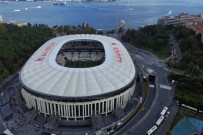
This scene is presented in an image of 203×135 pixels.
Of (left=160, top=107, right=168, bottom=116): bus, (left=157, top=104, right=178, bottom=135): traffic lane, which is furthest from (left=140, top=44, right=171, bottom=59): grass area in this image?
(left=160, top=107, right=168, bottom=116): bus

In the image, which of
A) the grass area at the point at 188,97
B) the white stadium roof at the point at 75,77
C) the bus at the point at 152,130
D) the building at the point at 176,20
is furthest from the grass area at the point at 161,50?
the bus at the point at 152,130

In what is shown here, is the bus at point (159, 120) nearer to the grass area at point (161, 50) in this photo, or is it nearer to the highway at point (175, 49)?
the highway at point (175, 49)

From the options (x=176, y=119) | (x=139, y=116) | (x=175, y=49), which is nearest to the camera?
(x=176, y=119)

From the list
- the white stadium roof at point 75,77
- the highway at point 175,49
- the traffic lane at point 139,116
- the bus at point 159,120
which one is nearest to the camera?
the traffic lane at point 139,116

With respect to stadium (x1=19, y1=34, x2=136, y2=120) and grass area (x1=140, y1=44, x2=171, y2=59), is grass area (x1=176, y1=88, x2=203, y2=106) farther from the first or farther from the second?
grass area (x1=140, y1=44, x2=171, y2=59)

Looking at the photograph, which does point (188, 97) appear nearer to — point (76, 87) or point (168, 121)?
Answer: point (168, 121)

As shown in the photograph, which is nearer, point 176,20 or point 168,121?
point 168,121

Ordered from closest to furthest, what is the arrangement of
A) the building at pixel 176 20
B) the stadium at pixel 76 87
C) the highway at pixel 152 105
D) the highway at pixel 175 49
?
the highway at pixel 152 105
the stadium at pixel 76 87
the highway at pixel 175 49
the building at pixel 176 20

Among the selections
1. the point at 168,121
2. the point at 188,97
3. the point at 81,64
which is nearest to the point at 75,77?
the point at 168,121

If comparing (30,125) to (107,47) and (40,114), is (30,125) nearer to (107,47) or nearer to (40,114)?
(40,114)
